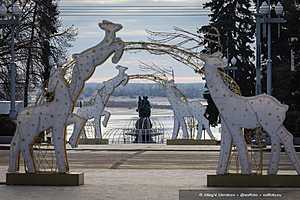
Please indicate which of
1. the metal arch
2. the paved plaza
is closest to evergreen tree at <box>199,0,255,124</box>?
the paved plaza

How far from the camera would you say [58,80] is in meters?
20.7

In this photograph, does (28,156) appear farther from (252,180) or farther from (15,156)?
(252,180)

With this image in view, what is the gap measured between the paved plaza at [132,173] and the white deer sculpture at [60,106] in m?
1.07

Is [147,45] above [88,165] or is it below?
above

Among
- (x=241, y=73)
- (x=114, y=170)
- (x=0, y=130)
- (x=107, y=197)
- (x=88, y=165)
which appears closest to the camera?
(x=107, y=197)

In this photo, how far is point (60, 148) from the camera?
20.6 m

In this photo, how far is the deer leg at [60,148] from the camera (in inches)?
808

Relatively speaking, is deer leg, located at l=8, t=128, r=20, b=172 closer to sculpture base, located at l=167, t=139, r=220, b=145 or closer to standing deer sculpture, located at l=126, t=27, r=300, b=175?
standing deer sculpture, located at l=126, t=27, r=300, b=175

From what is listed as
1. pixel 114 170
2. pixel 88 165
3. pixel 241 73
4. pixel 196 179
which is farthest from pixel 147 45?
pixel 241 73

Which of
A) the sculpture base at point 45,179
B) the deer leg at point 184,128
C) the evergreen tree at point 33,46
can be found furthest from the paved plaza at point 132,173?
the evergreen tree at point 33,46

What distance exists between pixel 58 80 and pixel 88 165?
7777 millimetres

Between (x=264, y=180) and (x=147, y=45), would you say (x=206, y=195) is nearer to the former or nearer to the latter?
(x=264, y=180)

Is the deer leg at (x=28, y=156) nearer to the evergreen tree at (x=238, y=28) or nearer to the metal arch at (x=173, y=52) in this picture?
the metal arch at (x=173, y=52)

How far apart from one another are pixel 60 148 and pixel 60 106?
1.05 m
